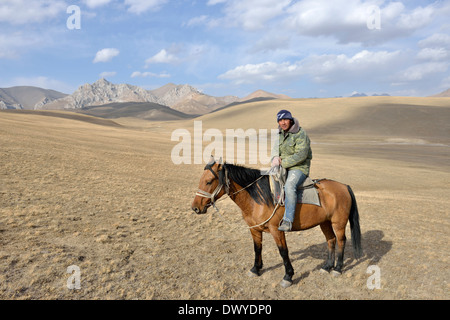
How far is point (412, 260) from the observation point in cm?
732

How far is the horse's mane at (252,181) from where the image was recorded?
566 centimetres

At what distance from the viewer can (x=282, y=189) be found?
5.70 metres

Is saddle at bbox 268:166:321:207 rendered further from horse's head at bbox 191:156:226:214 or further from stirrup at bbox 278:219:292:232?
horse's head at bbox 191:156:226:214

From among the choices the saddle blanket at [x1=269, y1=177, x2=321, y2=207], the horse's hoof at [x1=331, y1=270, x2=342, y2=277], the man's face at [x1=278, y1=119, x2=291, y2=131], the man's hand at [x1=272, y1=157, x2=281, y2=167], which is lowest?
the horse's hoof at [x1=331, y1=270, x2=342, y2=277]

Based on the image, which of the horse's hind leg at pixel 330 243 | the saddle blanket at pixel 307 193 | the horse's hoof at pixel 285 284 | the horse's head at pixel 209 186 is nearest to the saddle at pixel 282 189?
the saddle blanket at pixel 307 193

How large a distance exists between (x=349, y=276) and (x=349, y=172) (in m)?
19.7

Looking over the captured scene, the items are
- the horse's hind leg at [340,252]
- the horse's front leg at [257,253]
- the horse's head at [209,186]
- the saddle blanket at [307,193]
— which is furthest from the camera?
the horse's hind leg at [340,252]

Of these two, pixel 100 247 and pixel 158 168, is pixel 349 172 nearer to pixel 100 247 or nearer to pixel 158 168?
pixel 158 168

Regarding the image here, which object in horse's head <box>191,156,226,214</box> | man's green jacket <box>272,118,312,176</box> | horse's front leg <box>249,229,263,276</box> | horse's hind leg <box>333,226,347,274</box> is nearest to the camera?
horse's head <box>191,156,226,214</box>

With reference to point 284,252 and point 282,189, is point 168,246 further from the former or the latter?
point 282,189

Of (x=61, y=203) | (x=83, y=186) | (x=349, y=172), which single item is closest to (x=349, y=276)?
(x=61, y=203)

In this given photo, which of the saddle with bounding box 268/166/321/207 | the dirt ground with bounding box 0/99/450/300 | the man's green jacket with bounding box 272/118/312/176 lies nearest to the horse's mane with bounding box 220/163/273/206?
the saddle with bounding box 268/166/321/207

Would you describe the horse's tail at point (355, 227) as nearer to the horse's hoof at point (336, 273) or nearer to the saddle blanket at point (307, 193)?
the horse's hoof at point (336, 273)

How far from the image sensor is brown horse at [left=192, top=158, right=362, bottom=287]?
5539 mm
